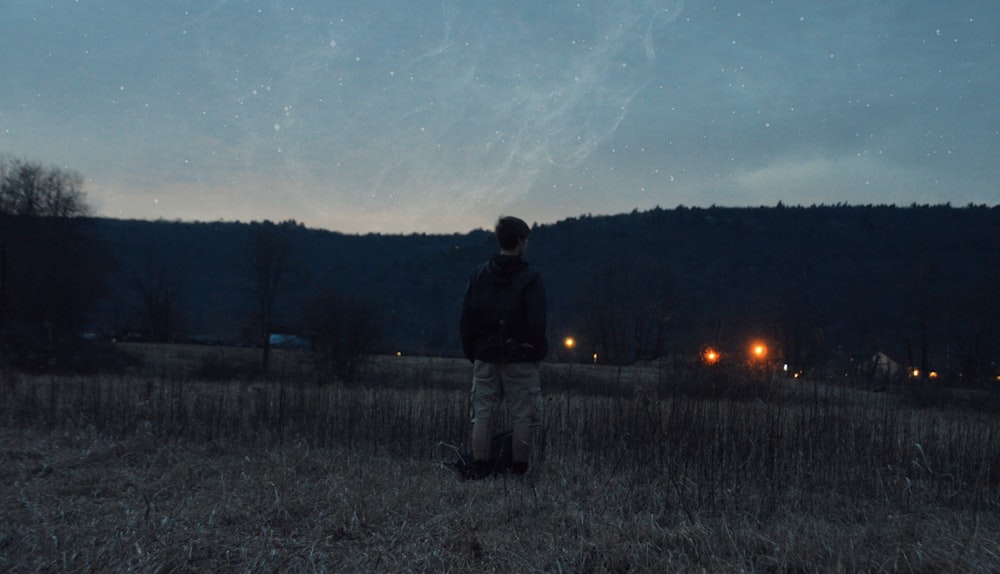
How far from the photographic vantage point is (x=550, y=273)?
83000 millimetres

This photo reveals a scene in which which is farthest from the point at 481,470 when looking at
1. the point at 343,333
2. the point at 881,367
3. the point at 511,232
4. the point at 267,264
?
the point at 267,264

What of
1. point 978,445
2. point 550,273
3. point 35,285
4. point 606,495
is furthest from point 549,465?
point 550,273

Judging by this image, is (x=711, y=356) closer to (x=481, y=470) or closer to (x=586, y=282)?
(x=481, y=470)

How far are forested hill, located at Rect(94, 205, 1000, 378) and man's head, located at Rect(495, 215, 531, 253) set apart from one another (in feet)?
105

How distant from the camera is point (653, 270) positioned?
53625mm

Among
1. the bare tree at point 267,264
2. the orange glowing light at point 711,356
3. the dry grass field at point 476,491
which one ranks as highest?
the bare tree at point 267,264

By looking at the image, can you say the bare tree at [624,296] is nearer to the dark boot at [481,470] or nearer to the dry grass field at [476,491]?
the dry grass field at [476,491]

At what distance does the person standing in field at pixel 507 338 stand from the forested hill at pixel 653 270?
3205 centimetres

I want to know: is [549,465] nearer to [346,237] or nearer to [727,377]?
[727,377]

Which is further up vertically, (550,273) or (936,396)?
(550,273)

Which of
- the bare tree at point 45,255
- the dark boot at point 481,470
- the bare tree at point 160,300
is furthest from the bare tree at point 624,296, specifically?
the dark boot at point 481,470

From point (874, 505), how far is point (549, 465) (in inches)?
95.5

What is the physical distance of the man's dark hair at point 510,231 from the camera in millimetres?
5430

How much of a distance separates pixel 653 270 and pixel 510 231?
49.6 m
